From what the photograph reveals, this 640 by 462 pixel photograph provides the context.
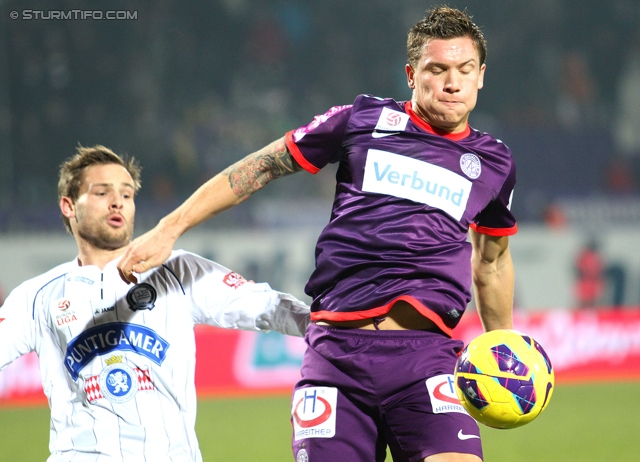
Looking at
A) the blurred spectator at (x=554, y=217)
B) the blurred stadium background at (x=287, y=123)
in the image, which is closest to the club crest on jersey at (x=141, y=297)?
the blurred stadium background at (x=287, y=123)

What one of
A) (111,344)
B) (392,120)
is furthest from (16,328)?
(392,120)

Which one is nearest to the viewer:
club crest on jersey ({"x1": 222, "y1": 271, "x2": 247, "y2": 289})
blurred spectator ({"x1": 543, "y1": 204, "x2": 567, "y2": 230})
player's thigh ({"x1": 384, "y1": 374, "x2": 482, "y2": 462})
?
player's thigh ({"x1": 384, "y1": 374, "x2": 482, "y2": 462})

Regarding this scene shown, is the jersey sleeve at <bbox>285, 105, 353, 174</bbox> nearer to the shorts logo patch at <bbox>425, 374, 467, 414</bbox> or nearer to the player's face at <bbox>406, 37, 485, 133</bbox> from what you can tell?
the player's face at <bbox>406, 37, 485, 133</bbox>

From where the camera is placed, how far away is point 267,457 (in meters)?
6.88

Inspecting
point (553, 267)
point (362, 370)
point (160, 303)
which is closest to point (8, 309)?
point (160, 303)

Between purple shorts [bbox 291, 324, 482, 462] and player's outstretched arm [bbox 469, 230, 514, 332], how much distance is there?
0.56 meters

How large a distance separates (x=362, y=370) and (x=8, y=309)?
1.53 metres

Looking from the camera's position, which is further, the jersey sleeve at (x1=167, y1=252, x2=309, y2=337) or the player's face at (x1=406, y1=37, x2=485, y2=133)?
the jersey sleeve at (x1=167, y1=252, x2=309, y2=337)

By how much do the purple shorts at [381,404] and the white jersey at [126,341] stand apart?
541 millimetres

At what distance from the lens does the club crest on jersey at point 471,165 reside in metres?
2.91

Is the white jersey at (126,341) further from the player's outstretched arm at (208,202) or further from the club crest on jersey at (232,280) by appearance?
the player's outstretched arm at (208,202)

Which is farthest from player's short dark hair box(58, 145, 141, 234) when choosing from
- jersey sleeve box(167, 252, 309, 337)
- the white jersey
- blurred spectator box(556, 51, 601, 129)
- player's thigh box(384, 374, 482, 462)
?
blurred spectator box(556, 51, 601, 129)

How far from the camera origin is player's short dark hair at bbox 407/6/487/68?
2.88 m

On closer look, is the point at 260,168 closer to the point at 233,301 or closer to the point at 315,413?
the point at 233,301
